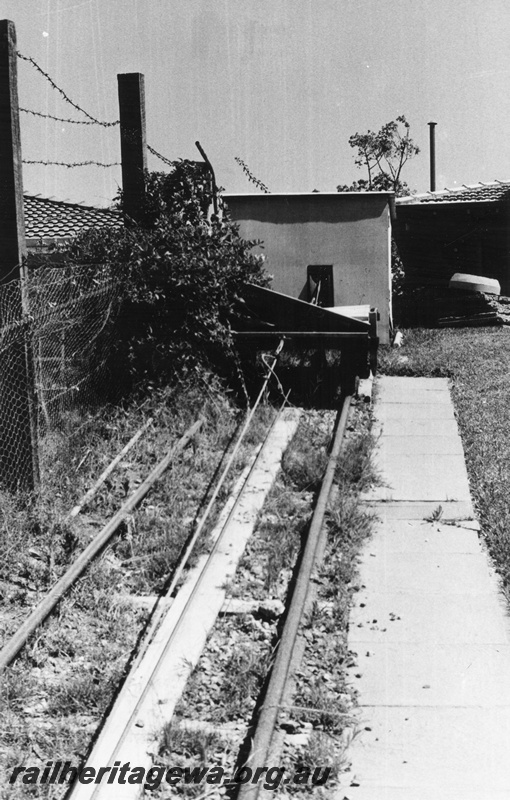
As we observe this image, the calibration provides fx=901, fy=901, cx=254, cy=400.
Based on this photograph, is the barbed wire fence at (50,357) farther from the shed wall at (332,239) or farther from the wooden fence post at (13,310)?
the shed wall at (332,239)

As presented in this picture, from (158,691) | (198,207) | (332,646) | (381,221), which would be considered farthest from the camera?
(381,221)

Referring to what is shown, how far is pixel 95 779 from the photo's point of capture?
4090 millimetres

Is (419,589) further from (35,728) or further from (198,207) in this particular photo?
(198,207)

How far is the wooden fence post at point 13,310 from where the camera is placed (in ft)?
24.9

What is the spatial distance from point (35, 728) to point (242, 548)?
2.72 meters

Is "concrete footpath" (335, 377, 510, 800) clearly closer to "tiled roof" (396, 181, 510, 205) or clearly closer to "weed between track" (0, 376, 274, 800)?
"weed between track" (0, 376, 274, 800)

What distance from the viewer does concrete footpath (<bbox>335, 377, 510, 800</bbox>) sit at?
4160 mm

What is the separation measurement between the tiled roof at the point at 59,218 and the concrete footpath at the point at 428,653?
19.6 feet

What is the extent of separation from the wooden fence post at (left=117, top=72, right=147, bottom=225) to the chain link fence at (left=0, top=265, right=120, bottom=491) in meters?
2.18

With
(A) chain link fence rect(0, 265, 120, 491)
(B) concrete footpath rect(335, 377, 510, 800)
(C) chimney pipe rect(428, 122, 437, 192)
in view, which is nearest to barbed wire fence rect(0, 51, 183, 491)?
(A) chain link fence rect(0, 265, 120, 491)

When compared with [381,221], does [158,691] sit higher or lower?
lower

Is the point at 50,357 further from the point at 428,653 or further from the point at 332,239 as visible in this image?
the point at 332,239

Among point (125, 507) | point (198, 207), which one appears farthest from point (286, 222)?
point (125, 507)

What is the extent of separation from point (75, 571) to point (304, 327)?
661 cm
